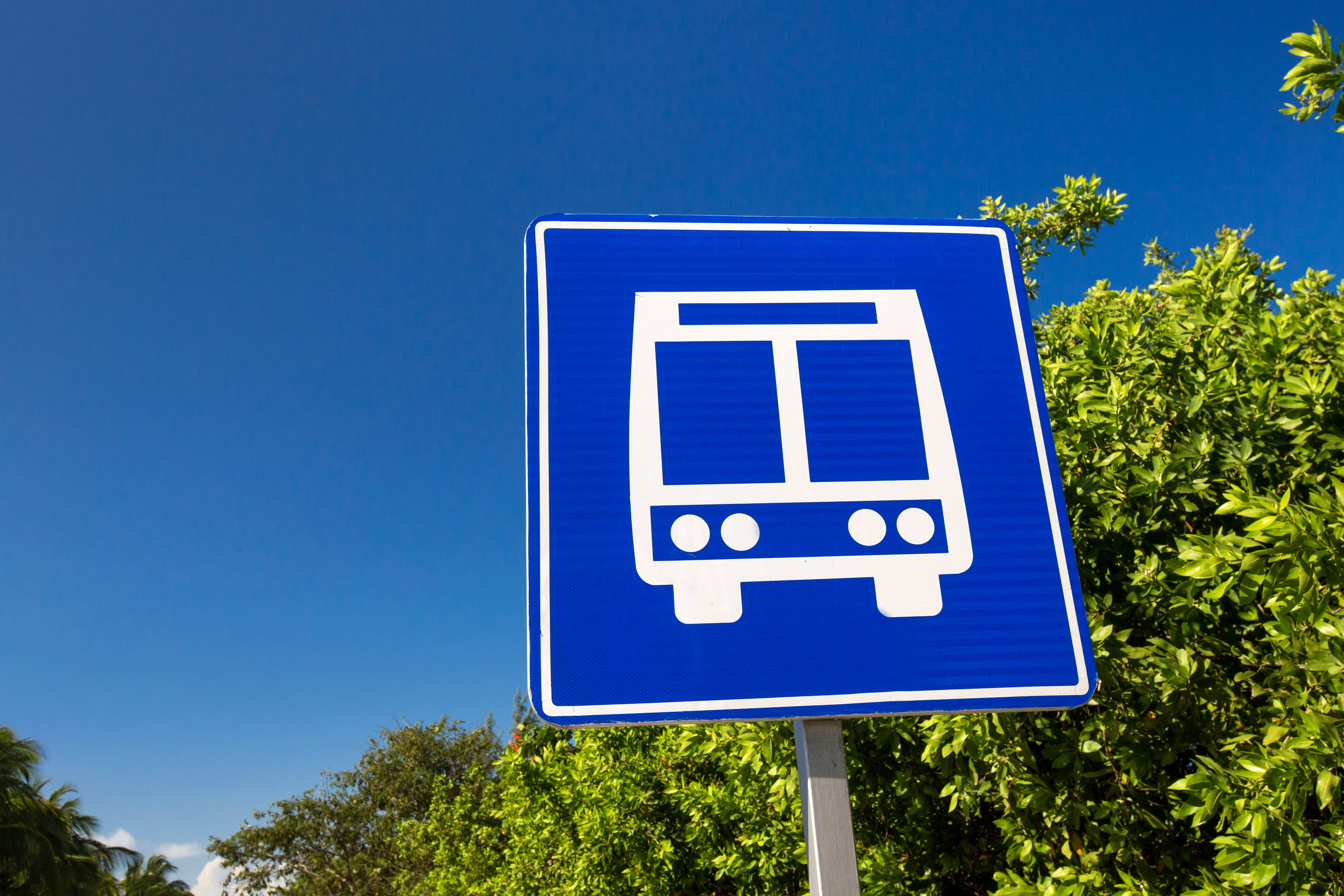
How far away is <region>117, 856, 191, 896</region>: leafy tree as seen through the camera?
3772cm

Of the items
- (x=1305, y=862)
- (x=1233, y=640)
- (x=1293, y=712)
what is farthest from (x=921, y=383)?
(x=1233, y=640)

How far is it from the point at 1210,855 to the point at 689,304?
3679 millimetres

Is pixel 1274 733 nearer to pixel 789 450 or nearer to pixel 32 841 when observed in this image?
pixel 789 450

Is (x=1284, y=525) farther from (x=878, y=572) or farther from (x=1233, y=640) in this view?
(x=878, y=572)

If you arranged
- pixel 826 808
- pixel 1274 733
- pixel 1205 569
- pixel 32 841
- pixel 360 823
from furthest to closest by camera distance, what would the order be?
pixel 360 823 < pixel 32 841 < pixel 1205 569 < pixel 1274 733 < pixel 826 808

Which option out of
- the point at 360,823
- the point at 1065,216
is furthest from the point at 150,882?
the point at 1065,216

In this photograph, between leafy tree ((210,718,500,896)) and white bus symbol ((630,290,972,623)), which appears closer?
white bus symbol ((630,290,972,623))

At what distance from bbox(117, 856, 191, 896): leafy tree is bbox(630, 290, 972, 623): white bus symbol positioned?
4709cm

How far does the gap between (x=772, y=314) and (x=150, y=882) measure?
51221 mm

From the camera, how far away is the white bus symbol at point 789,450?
1.37 metres

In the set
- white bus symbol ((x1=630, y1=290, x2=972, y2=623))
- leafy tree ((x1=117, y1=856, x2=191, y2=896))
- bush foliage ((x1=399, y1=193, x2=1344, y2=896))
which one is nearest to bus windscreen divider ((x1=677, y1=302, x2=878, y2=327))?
white bus symbol ((x1=630, y1=290, x2=972, y2=623))

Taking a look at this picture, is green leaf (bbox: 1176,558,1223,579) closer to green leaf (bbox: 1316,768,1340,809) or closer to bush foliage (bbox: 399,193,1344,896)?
bush foliage (bbox: 399,193,1344,896)

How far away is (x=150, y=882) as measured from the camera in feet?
129

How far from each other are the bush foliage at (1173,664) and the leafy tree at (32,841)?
83.4 feet
